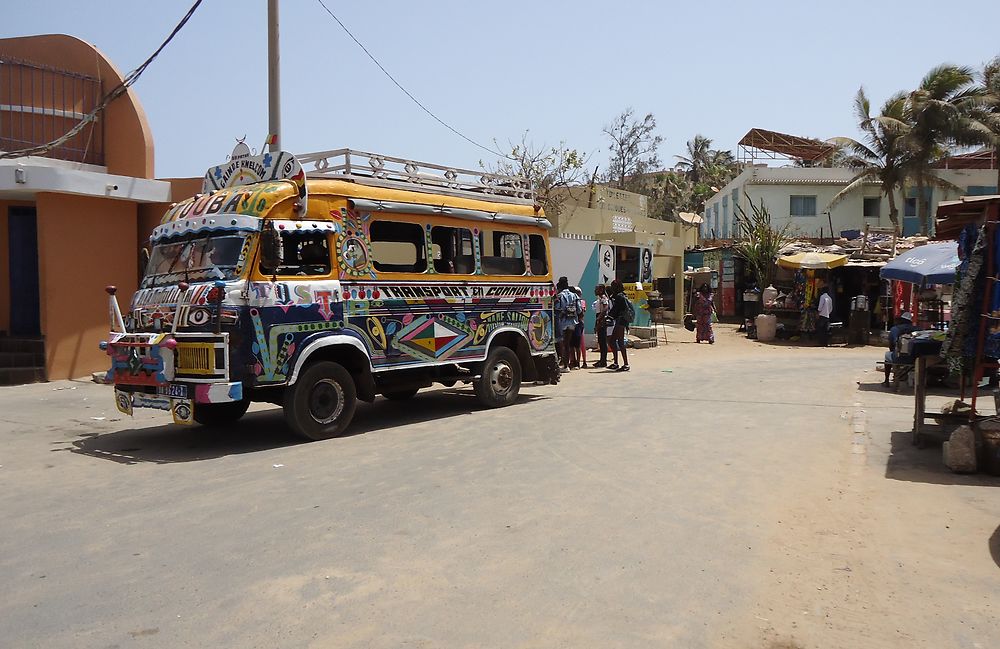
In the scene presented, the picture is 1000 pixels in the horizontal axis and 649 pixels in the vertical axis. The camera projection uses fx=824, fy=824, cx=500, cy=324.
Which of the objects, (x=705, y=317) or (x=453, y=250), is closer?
(x=453, y=250)

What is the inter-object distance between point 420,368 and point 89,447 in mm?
3976

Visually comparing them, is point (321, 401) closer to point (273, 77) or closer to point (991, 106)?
point (273, 77)

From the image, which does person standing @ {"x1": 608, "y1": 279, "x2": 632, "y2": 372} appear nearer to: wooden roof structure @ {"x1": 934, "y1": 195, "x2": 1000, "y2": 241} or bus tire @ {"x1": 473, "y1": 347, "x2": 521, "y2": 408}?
bus tire @ {"x1": 473, "y1": 347, "x2": 521, "y2": 408}

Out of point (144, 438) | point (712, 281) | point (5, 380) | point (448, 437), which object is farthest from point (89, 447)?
point (712, 281)

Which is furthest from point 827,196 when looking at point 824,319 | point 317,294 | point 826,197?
point 317,294

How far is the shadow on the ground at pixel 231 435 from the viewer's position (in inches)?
341

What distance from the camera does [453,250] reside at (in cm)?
1102

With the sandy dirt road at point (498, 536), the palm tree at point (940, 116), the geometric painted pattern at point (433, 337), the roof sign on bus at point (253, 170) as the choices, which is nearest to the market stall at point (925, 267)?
the sandy dirt road at point (498, 536)

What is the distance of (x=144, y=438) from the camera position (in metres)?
9.59

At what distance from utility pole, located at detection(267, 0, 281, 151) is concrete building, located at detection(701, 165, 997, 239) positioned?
3203 centimetres

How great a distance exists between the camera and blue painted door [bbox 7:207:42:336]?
15.7 meters

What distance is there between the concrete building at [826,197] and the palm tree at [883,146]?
11.9ft

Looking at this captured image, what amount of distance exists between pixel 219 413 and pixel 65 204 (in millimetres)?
7056

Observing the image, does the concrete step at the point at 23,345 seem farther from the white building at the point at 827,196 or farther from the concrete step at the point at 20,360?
the white building at the point at 827,196
